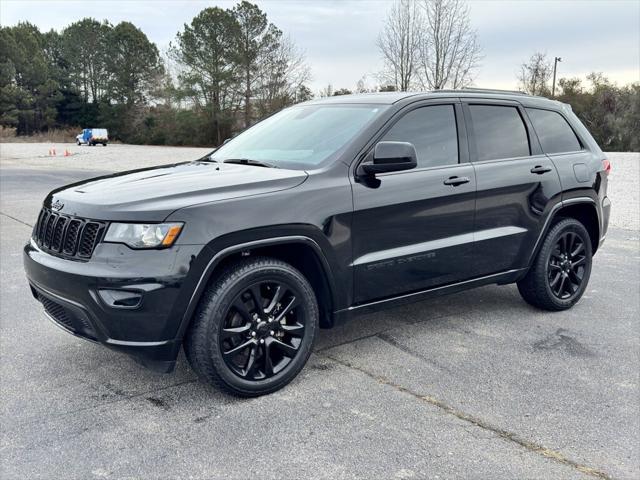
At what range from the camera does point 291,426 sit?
3.26 metres

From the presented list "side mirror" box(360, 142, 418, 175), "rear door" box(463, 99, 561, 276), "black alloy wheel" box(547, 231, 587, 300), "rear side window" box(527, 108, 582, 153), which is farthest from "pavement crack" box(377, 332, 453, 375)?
"rear side window" box(527, 108, 582, 153)

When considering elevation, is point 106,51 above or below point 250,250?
above

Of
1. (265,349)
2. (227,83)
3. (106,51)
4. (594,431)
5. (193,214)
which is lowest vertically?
(594,431)

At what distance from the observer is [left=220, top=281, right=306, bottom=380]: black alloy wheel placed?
349cm

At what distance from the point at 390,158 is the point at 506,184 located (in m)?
1.35

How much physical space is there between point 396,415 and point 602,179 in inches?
131

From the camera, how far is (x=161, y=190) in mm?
3457

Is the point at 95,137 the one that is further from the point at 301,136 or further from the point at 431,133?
the point at 431,133

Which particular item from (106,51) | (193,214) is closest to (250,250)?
(193,214)

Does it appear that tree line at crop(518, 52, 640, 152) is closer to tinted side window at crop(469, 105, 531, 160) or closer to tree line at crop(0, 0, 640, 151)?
tree line at crop(0, 0, 640, 151)

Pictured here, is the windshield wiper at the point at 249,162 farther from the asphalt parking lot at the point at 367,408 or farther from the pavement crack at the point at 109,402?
the pavement crack at the point at 109,402

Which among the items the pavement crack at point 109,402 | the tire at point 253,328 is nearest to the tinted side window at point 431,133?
the tire at point 253,328

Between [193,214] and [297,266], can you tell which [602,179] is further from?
[193,214]

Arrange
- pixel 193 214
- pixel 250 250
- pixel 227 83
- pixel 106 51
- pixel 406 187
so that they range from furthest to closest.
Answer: pixel 106 51, pixel 227 83, pixel 406 187, pixel 250 250, pixel 193 214
